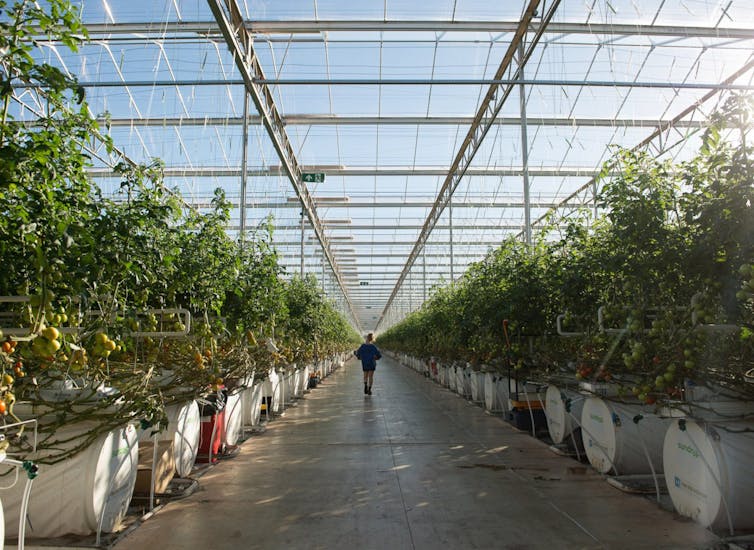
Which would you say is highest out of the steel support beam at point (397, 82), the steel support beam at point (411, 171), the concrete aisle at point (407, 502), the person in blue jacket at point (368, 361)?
the steel support beam at point (411, 171)

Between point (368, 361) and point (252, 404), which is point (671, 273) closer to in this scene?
point (252, 404)

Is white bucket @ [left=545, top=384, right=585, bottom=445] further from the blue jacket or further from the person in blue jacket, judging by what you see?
the blue jacket

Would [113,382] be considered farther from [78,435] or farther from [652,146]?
[652,146]

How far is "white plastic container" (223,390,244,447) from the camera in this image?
598 cm

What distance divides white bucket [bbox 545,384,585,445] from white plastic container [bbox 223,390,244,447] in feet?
11.6

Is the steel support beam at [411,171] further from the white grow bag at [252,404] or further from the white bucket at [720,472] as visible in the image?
the white bucket at [720,472]

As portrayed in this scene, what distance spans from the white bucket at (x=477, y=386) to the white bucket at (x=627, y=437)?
5378 millimetres

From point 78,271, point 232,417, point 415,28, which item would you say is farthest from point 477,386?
point 78,271

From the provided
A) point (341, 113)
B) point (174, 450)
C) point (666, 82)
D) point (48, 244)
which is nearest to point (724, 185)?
point (48, 244)

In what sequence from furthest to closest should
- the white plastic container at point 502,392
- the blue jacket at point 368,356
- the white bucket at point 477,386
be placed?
the blue jacket at point 368,356 < the white bucket at point 477,386 < the white plastic container at point 502,392

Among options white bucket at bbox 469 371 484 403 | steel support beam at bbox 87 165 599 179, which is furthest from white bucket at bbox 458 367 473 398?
steel support beam at bbox 87 165 599 179

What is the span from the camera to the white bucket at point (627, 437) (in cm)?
441

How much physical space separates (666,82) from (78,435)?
36.1ft

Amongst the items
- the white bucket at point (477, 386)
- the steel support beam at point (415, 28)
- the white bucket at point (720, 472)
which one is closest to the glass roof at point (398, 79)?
the steel support beam at point (415, 28)
